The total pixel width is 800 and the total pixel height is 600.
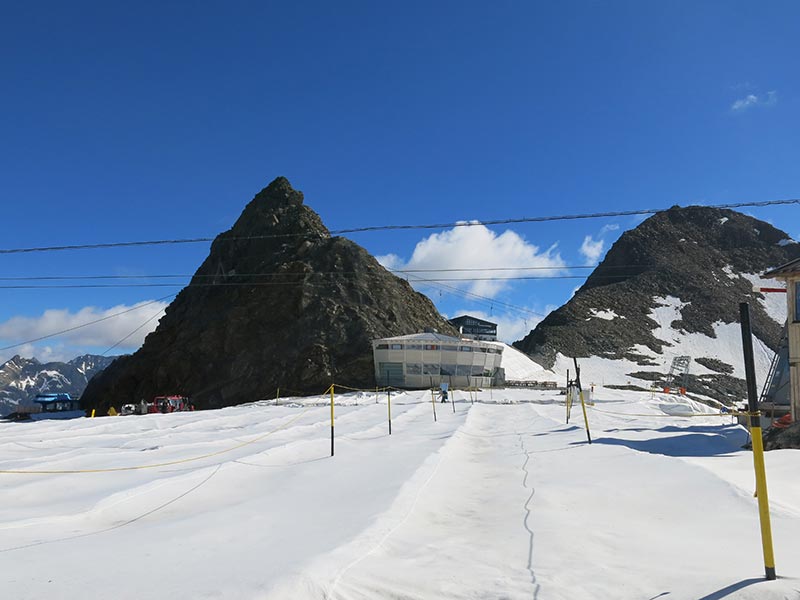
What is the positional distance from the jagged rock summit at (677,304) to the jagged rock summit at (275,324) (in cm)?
3019

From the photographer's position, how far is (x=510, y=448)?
1625 centimetres

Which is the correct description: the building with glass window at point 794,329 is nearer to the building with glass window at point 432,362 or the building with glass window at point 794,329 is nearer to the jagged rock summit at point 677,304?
the building with glass window at point 432,362

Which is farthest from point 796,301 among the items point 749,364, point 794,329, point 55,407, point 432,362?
point 55,407

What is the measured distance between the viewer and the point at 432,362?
64.1 m

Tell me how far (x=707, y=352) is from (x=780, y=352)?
8689 centimetres

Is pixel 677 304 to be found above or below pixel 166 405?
above

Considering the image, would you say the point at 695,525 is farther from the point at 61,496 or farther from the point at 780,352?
the point at 780,352

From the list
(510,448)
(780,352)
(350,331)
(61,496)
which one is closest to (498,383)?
(350,331)

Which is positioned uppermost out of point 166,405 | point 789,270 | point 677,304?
point 677,304

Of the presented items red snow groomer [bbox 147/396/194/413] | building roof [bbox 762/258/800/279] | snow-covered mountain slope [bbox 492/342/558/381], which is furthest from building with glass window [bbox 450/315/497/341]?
building roof [bbox 762/258/800/279]

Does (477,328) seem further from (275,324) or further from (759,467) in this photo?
(759,467)

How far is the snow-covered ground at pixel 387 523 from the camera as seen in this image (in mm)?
4828

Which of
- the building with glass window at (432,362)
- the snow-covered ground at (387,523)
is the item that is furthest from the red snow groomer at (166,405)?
the building with glass window at (432,362)

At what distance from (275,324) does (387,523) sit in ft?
245
